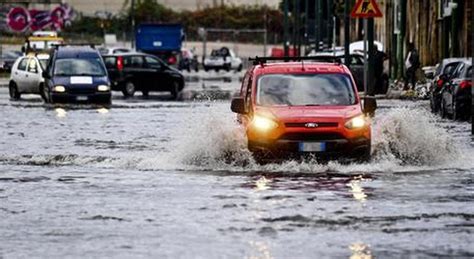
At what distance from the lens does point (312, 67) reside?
25547mm

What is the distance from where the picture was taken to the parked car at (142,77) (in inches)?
2384

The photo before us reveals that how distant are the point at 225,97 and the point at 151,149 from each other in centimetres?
2559

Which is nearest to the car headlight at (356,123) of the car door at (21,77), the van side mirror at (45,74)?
the van side mirror at (45,74)

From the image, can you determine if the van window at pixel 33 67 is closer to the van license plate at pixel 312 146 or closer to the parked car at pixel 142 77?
the parked car at pixel 142 77

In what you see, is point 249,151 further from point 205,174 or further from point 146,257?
point 146,257

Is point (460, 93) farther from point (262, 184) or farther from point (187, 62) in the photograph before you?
point (187, 62)

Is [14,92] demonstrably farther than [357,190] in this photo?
Yes

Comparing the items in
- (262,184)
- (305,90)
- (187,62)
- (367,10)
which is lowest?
(187,62)

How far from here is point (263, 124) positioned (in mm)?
23359

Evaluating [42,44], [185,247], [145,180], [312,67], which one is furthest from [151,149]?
[42,44]

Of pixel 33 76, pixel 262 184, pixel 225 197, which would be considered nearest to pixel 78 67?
pixel 33 76

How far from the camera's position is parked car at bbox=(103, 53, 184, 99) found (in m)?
60.6

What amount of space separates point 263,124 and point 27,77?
A: 33.1 m

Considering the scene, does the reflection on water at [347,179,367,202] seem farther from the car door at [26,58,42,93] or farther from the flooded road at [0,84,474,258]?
the car door at [26,58,42,93]
